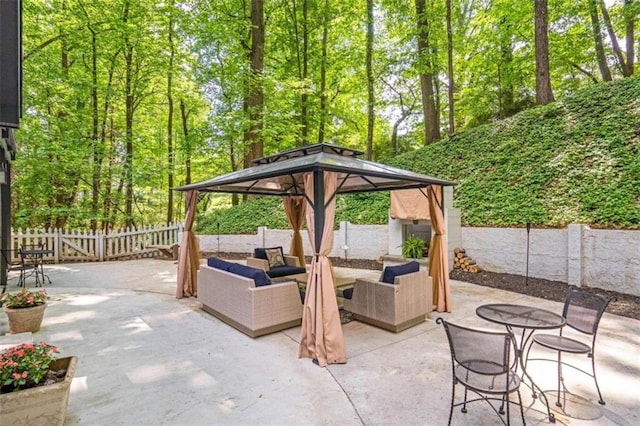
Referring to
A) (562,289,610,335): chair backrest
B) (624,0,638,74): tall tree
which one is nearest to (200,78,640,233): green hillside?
(624,0,638,74): tall tree

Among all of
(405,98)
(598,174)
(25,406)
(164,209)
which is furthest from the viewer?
(164,209)

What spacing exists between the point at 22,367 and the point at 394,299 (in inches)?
157

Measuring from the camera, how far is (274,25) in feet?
50.2

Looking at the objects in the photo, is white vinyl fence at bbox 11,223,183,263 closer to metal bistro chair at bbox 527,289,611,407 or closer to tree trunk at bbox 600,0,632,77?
metal bistro chair at bbox 527,289,611,407

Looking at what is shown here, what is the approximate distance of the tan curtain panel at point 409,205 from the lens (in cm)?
Answer: 838

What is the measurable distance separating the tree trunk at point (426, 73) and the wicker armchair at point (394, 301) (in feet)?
29.0

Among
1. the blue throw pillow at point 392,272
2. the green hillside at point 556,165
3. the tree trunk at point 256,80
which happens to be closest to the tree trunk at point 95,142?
the tree trunk at point 256,80

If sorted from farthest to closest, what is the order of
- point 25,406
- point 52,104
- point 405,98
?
point 405,98 → point 52,104 → point 25,406

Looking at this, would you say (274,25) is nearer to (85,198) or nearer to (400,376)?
(85,198)

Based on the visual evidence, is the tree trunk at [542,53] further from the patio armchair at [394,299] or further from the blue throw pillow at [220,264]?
the blue throw pillow at [220,264]

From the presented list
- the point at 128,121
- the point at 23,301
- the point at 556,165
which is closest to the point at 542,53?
the point at 556,165

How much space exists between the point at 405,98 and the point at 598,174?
1065 centimetres

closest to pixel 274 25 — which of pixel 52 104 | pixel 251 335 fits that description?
pixel 52 104

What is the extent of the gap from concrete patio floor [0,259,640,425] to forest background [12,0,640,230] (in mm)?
5334
